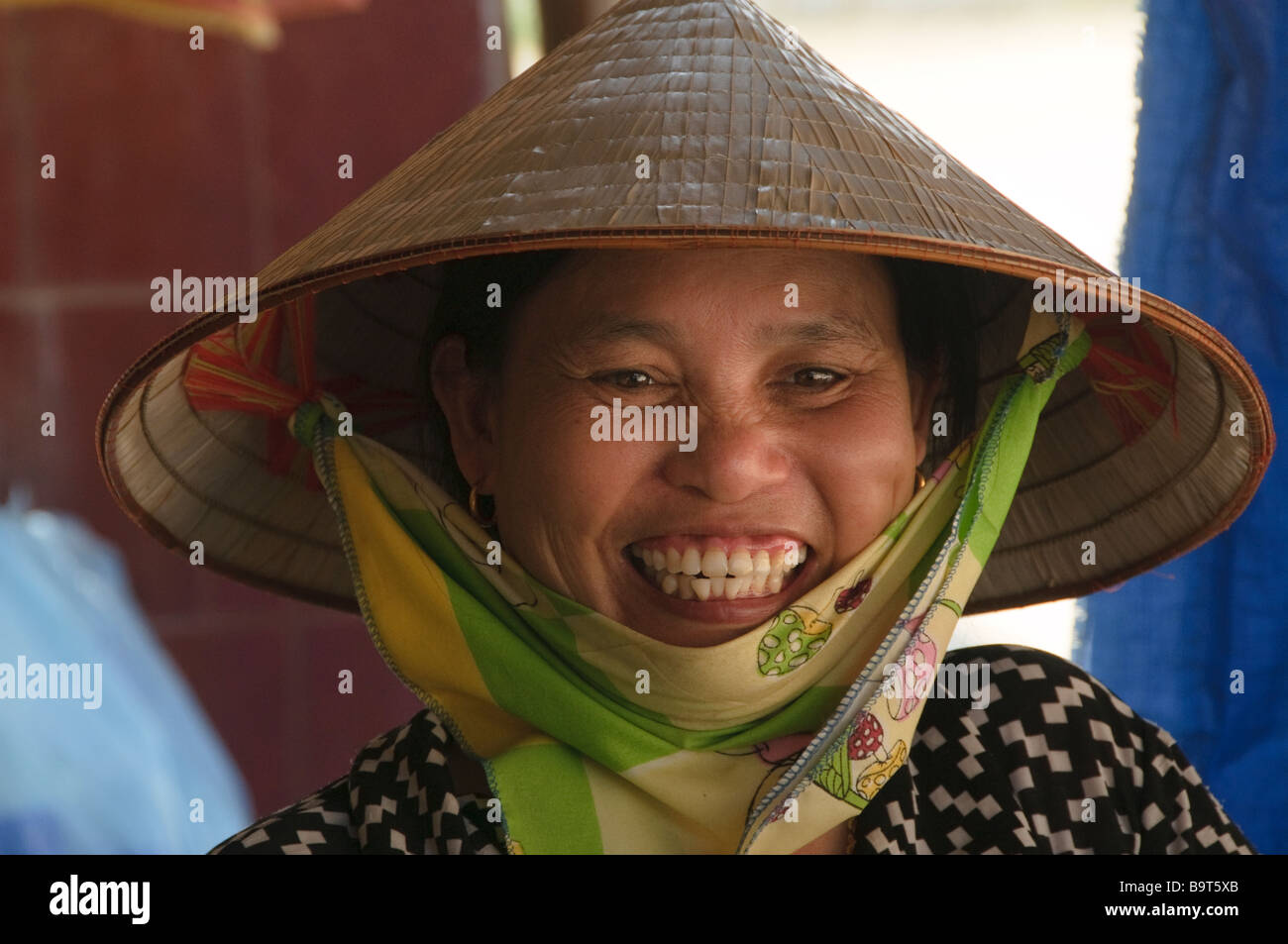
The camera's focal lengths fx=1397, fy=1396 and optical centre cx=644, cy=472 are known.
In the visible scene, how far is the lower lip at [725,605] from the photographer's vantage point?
4.66 ft

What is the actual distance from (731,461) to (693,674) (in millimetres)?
227

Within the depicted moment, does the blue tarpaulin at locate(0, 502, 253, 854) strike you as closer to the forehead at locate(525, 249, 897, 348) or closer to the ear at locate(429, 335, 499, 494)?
the ear at locate(429, 335, 499, 494)

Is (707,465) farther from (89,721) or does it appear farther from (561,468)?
(89,721)

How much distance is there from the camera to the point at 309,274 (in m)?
1.31

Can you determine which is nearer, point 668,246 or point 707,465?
point 668,246

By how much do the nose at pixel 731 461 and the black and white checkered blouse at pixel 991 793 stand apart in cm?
40

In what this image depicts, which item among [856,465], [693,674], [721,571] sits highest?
[856,465]

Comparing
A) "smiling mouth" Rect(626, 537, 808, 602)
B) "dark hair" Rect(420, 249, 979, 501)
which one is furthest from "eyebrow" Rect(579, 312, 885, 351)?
"smiling mouth" Rect(626, 537, 808, 602)

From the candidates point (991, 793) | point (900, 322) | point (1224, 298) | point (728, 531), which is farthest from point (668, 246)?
point (1224, 298)

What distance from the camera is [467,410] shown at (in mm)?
1611

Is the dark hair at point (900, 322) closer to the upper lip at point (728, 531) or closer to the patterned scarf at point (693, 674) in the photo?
the patterned scarf at point (693, 674)

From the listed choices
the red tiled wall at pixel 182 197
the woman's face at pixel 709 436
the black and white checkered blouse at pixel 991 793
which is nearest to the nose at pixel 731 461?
the woman's face at pixel 709 436

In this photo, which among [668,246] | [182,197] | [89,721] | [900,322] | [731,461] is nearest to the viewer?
[668,246]
